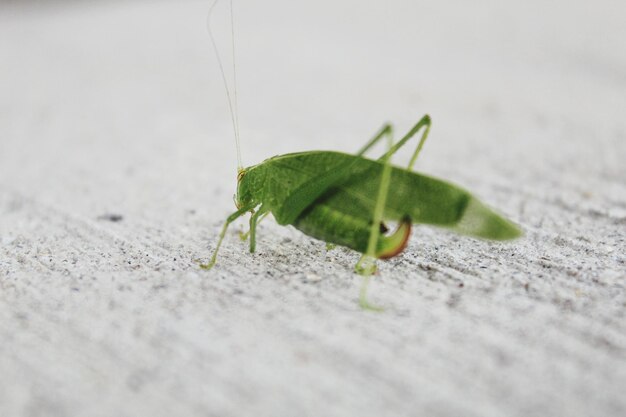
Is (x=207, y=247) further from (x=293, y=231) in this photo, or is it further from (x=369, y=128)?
(x=369, y=128)

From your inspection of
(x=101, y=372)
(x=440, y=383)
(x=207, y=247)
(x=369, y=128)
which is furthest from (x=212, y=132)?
(x=440, y=383)

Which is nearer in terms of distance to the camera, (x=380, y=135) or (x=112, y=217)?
(x=380, y=135)

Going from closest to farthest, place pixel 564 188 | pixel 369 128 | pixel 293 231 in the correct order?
pixel 293 231 < pixel 564 188 < pixel 369 128

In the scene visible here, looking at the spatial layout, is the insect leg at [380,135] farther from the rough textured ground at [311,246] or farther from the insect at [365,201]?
the rough textured ground at [311,246]

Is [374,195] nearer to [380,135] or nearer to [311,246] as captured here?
[380,135]

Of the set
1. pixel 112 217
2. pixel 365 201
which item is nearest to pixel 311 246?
pixel 365 201

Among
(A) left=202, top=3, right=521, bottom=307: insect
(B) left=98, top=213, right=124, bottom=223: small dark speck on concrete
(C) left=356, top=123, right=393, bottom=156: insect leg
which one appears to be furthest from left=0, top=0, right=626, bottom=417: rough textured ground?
(C) left=356, top=123, right=393, bottom=156: insect leg


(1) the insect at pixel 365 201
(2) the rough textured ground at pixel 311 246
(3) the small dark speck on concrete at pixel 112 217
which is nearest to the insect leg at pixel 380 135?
(1) the insect at pixel 365 201
